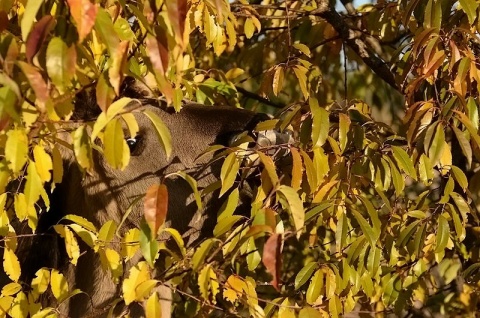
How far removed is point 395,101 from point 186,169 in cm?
241

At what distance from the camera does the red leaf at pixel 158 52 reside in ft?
5.19

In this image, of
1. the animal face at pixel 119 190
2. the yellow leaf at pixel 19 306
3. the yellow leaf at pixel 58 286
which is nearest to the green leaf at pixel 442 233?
the animal face at pixel 119 190

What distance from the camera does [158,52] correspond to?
1589mm

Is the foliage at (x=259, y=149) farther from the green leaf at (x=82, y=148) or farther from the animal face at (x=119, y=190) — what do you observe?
the animal face at (x=119, y=190)

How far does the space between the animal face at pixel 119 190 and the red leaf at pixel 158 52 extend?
134 centimetres

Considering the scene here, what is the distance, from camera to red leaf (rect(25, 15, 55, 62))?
4.91ft

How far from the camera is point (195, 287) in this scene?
140 inches

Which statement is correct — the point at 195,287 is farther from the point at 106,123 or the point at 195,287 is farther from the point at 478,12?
the point at 106,123

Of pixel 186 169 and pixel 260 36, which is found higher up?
pixel 260 36

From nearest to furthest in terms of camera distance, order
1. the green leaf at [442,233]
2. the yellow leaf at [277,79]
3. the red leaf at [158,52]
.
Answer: the red leaf at [158,52] < the green leaf at [442,233] < the yellow leaf at [277,79]

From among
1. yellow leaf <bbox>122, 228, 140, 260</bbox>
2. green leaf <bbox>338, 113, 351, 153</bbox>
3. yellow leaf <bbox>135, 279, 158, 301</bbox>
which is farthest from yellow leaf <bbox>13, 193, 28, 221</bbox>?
green leaf <bbox>338, 113, 351, 153</bbox>

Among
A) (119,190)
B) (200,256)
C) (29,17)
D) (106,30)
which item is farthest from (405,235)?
(29,17)

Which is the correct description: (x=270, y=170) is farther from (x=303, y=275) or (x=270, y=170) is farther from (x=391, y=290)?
(x=391, y=290)

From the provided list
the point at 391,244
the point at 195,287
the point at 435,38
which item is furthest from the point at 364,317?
the point at 435,38
